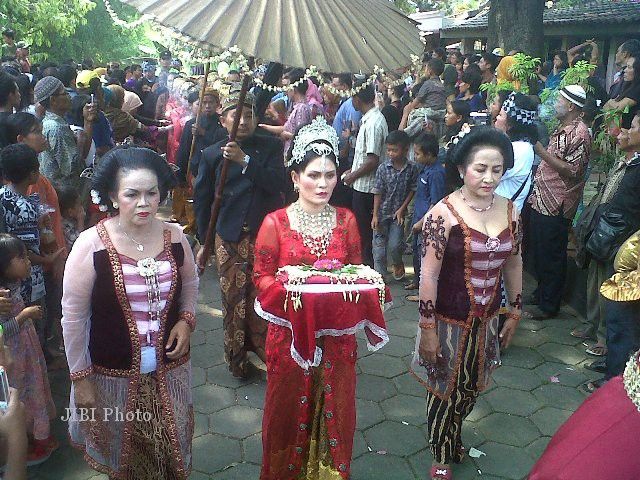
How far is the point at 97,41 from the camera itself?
104ft

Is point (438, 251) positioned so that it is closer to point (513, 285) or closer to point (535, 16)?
point (513, 285)

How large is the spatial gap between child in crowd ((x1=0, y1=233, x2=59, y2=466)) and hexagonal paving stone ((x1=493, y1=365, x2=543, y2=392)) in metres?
3.28

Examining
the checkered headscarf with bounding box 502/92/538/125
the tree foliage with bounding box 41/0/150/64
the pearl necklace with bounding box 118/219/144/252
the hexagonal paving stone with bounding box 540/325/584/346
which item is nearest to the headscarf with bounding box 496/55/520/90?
the checkered headscarf with bounding box 502/92/538/125

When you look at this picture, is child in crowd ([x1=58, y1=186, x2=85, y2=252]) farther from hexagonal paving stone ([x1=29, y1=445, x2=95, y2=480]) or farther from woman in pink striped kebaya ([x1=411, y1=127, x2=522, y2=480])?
woman in pink striped kebaya ([x1=411, y1=127, x2=522, y2=480])

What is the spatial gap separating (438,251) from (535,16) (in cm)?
1037

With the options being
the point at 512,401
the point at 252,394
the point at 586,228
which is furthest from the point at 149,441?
the point at 586,228

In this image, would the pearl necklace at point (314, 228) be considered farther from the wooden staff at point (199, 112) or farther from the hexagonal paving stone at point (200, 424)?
the hexagonal paving stone at point (200, 424)

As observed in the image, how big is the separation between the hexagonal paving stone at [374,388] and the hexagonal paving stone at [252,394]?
2.36ft

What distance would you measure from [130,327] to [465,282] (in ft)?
5.80

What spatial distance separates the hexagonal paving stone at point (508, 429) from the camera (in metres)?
4.04

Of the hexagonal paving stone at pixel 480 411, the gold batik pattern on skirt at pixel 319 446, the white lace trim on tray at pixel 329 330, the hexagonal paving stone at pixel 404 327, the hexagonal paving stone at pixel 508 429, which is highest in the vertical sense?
the white lace trim on tray at pixel 329 330

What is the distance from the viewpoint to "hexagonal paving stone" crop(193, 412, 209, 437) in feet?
13.1

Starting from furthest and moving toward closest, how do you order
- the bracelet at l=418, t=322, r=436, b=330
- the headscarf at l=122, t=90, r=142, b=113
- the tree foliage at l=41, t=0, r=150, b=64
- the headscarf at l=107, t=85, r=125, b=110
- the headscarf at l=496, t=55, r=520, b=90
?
the tree foliage at l=41, t=0, r=150, b=64, the headscarf at l=122, t=90, r=142, b=113, the headscarf at l=107, t=85, r=125, b=110, the headscarf at l=496, t=55, r=520, b=90, the bracelet at l=418, t=322, r=436, b=330

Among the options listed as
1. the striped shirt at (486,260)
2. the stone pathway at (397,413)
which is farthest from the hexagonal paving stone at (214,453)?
the striped shirt at (486,260)
